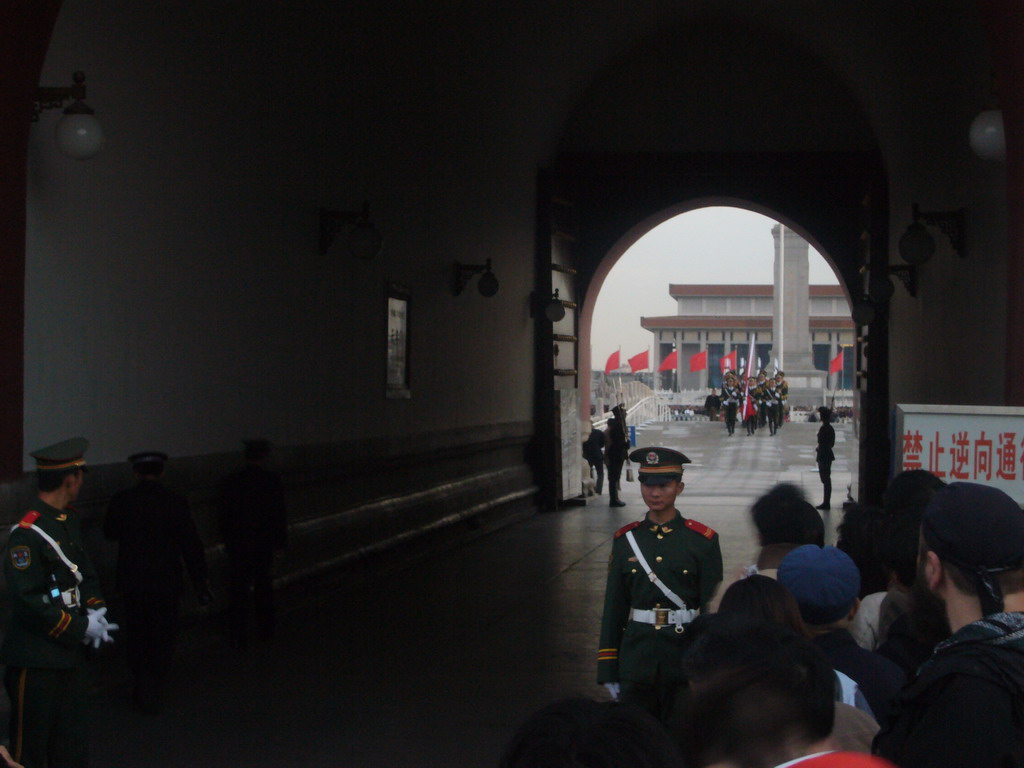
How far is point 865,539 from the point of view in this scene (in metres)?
4.95

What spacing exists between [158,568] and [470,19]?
341 inches

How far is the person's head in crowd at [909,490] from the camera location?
4.52m

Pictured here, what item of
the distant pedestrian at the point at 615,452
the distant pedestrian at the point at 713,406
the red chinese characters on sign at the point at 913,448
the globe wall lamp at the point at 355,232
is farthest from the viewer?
the distant pedestrian at the point at 713,406

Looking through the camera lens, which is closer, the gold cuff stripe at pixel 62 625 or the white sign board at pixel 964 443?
the gold cuff stripe at pixel 62 625

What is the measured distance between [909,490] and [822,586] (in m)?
1.34

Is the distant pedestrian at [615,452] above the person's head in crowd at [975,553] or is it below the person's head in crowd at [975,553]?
below

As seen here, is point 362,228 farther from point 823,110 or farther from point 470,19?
point 823,110

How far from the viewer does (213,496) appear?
29.5ft

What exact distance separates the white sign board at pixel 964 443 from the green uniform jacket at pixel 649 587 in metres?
0.84

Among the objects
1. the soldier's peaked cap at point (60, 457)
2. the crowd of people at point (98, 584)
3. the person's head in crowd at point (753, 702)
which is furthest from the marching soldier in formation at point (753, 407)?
the person's head in crowd at point (753, 702)

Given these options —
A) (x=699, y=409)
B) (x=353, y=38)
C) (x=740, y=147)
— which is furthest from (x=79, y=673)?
(x=699, y=409)

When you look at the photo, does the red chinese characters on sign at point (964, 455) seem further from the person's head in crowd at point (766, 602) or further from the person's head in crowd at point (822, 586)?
the person's head in crowd at point (766, 602)

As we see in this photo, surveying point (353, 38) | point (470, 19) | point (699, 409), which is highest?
point (470, 19)

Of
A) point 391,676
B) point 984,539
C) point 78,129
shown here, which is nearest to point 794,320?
point 391,676
